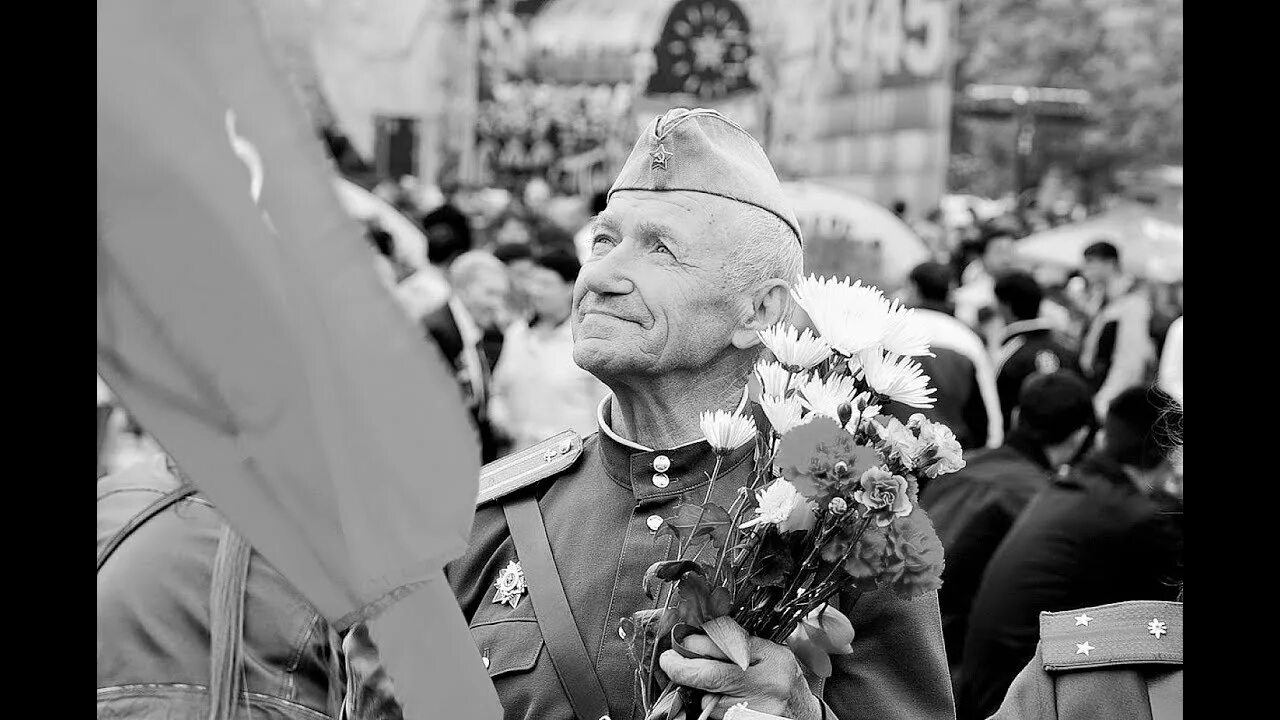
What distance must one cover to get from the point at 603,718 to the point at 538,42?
34860 millimetres

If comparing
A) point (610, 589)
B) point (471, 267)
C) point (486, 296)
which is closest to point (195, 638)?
point (610, 589)

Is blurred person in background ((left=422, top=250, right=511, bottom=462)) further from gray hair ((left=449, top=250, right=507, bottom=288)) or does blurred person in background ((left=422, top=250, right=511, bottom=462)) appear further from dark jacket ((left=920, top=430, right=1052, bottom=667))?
dark jacket ((left=920, top=430, right=1052, bottom=667))

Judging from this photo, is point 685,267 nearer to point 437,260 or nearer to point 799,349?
point 799,349

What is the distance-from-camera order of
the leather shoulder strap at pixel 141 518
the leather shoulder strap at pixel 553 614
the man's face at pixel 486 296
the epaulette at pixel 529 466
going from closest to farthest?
the leather shoulder strap at pixel 553 614 < the epaulette at pixel 529 466 < the leather shoulder strap at pixel 141 518 < the man's face at pixel 486 296

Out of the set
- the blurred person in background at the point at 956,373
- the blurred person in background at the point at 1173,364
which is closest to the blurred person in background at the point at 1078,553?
the blurred person in background at the point at 1173,364

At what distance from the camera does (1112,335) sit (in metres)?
11.5

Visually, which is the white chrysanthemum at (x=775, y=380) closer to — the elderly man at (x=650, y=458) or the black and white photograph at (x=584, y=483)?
the black and white photograph at (x=584, y=483)

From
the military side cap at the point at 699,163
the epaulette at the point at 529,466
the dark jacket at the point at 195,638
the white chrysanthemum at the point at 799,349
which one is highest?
the military side cap at the point at 699,163

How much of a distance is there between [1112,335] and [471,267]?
178 inches

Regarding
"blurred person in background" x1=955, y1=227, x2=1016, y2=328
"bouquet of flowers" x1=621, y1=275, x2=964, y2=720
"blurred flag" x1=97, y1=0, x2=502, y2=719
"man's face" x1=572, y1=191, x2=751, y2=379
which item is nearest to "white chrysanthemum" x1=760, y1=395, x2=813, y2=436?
"bouquet of flowers" x1=621, y1=275, x2=964, y2=720

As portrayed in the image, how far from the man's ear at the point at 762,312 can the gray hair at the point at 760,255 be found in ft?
0.03

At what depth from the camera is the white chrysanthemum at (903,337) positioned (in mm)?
2410

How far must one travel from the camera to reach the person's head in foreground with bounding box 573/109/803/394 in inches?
110
